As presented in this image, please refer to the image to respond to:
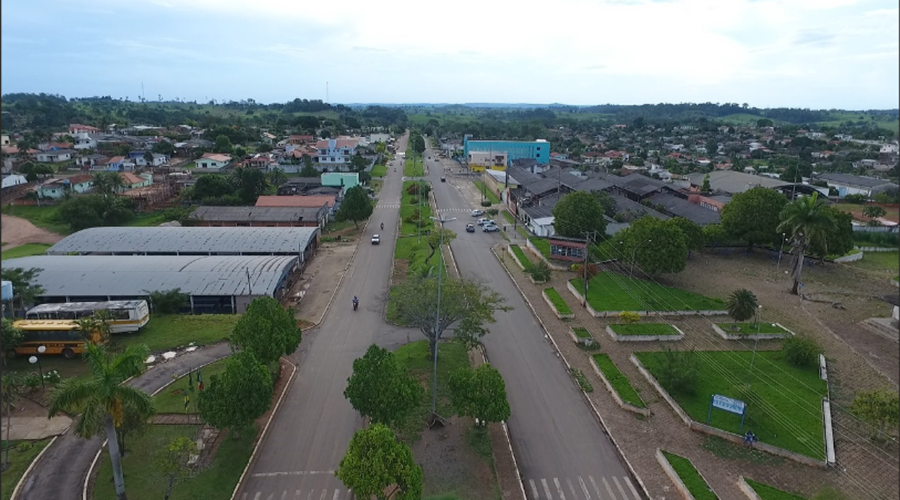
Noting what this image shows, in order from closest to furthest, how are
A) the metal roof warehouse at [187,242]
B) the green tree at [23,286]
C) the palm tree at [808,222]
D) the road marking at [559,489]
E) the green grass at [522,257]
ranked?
the road marking at [559,489]
the green tree at [23,286]
the palm tree at [808,222]
the metal roof warehouse at [187,242]
the green grass at [522,257]

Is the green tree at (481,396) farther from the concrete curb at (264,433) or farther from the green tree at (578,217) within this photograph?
the green tree at (578,217)

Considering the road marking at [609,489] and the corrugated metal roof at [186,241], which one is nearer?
the road marking at [609,489]

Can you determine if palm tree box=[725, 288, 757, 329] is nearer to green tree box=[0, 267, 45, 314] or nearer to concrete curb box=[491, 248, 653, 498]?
concrete curb box=[491, 248, 653, 498]

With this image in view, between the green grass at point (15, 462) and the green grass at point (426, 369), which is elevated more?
the green grass at point (426, 369)

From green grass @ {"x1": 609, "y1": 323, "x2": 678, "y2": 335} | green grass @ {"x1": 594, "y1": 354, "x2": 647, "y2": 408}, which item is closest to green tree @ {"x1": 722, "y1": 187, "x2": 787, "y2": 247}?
green grass @ {"x1": 609, "y1": 323, "x2": 678, "y2": 335}

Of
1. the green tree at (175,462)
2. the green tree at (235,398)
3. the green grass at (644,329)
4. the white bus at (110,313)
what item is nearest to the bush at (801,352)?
the green grass at (644,329)

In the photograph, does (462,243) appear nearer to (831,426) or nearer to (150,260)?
(150,260)

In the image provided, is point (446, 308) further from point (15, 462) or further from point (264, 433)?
point (15, 462)
